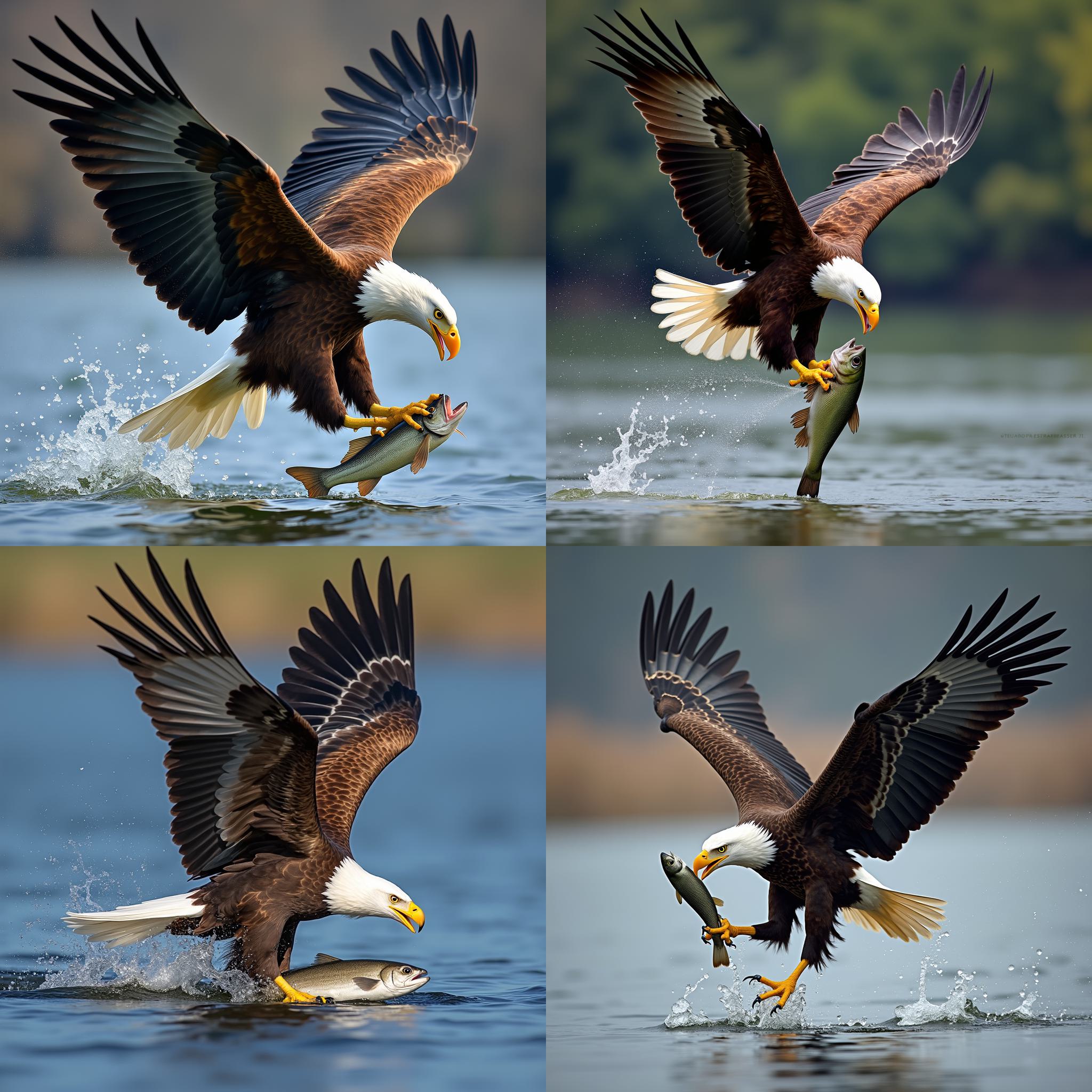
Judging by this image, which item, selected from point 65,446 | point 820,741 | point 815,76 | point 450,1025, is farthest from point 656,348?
point 450,1025

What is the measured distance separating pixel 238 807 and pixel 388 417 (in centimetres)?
177

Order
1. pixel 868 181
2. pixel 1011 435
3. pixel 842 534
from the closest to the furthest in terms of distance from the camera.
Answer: pixel 842 534, pixel 868 181, pixel 1011 435

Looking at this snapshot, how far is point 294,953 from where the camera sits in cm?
704

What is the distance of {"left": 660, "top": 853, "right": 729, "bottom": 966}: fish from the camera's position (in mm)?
5492

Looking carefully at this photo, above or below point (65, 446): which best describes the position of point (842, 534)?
below

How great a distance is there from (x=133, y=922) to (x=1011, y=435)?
717cm

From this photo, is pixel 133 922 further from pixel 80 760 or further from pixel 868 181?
pixel 80 760

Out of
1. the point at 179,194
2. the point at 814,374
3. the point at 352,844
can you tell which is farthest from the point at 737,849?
the point at 352,844

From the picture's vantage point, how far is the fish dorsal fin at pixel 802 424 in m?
6.87

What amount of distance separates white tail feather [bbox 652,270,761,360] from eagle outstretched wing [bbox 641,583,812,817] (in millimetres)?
1191

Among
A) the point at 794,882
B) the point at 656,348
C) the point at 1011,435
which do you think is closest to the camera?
the point at 794,882

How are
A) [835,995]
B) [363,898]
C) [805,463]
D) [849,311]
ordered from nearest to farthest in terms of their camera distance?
[363,898]
[835,995]
[805,463]
[849,311]

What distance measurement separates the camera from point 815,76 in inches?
1189

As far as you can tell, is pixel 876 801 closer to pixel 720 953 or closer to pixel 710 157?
pixel 720 953
